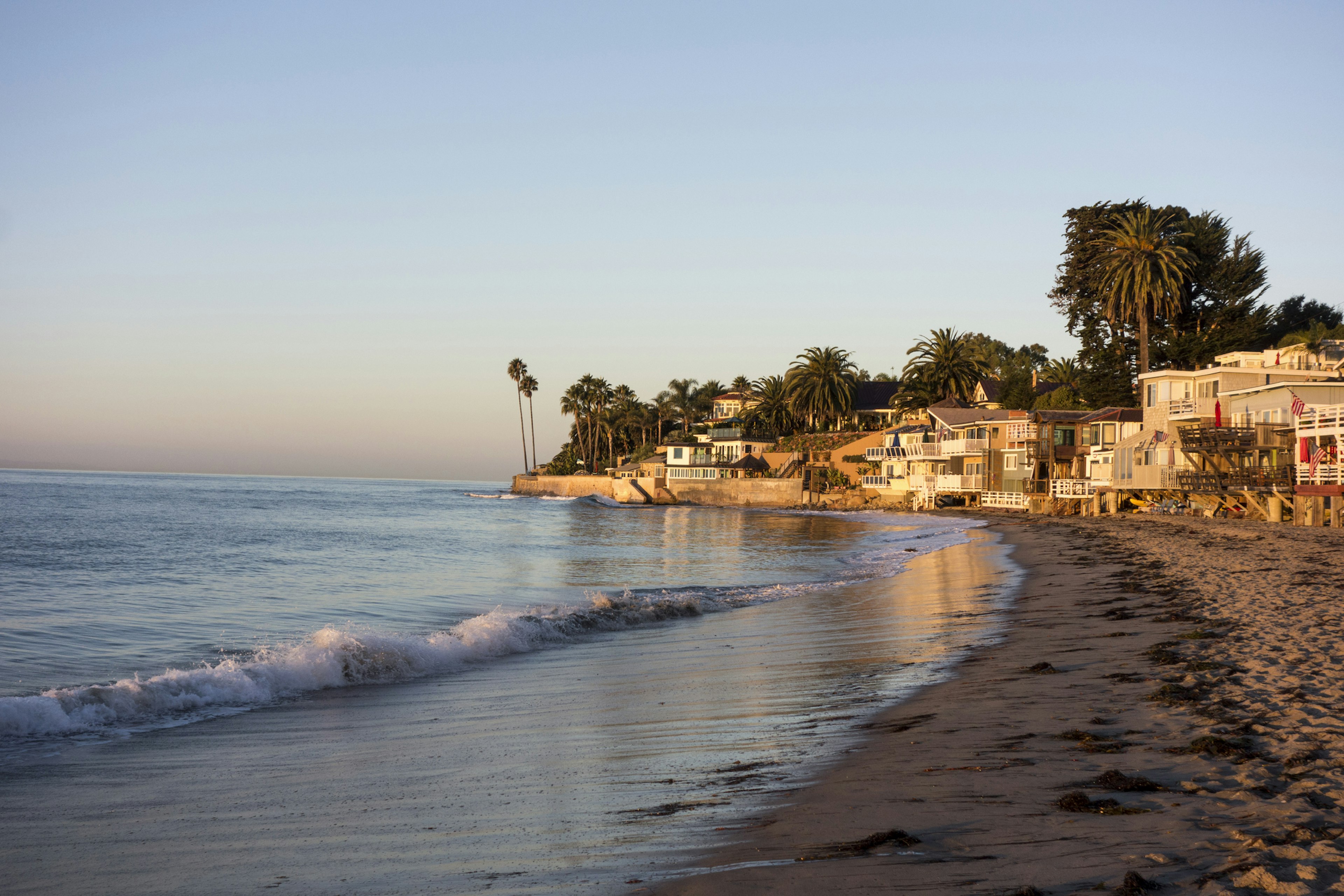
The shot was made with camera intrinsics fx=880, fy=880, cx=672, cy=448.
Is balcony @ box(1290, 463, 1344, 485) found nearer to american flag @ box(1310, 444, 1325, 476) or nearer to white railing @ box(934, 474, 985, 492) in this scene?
american flag @ box(1310, 444, 1325, 476)

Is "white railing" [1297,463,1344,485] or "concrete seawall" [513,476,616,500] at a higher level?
"white railing" [1297,463,1344,485]

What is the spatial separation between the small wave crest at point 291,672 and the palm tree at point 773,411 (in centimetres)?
10407

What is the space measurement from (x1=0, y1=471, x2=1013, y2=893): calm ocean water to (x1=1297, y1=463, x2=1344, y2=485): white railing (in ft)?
47.7

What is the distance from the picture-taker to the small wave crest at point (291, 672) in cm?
980

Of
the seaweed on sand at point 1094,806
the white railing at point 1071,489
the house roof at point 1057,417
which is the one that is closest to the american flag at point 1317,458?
the white railing at point 1071,489

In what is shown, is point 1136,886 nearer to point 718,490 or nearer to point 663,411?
point 718,490

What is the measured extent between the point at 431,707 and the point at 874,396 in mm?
113725

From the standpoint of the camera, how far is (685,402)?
162375mm

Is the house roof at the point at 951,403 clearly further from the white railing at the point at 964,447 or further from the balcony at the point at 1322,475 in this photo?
the balcony at the point at 1322,475

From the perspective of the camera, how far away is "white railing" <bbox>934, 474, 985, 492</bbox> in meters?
75.2

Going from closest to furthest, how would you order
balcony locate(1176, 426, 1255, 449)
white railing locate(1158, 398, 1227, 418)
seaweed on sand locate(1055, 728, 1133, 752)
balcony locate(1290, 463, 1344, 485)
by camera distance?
seaweed on sand locate(1055, 728, 1133, 752), balcony locate(1290, 463, 1344, 485), balcony locate(1176, 426, 1255, 449), white railing locate(1158, 398, 1227, 418)

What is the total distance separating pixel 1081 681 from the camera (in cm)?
961

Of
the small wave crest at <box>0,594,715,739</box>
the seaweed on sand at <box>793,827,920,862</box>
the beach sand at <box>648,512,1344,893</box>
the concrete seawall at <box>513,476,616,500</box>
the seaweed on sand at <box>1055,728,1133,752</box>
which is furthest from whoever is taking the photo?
the concrete seawall at <box>513,476,616,500</box>

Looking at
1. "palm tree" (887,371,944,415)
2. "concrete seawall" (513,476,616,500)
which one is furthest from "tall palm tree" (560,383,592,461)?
"palm tree" (887,371,944,415)
